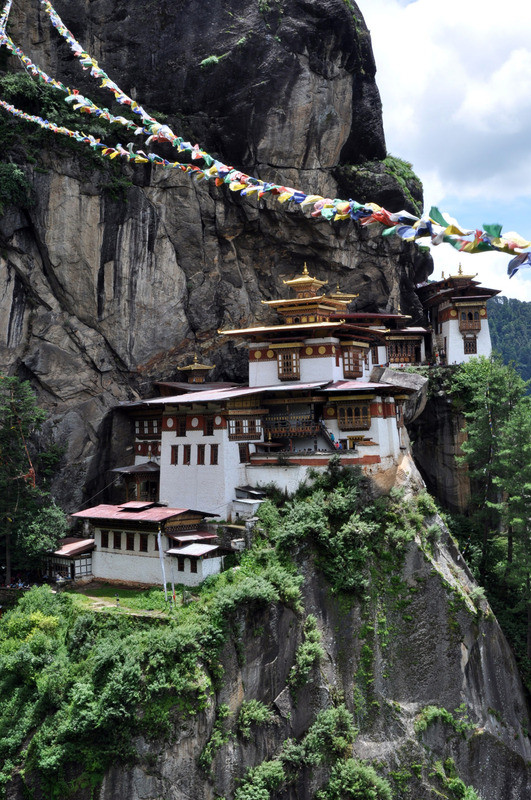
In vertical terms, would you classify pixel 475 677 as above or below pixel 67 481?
below

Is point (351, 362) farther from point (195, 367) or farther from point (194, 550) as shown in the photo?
point (194, 550)

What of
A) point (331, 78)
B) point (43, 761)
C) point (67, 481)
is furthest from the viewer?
point (331, 78)

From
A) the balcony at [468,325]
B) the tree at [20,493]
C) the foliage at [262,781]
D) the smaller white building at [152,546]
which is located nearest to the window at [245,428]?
the smaller white building at [152,546]

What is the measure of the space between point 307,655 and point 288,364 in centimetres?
1577

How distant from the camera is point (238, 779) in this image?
22906mm

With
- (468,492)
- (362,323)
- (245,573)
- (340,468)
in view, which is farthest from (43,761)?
(362,323)

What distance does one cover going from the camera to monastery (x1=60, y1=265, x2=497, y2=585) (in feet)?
94.8

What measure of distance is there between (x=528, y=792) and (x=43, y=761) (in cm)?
2042

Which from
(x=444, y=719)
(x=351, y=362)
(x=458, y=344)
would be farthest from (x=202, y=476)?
(x=458, y=344)

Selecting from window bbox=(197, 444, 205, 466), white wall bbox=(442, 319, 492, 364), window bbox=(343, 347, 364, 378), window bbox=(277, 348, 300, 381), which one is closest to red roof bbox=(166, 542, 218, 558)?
window bbox=(197, 444, 205, 466)

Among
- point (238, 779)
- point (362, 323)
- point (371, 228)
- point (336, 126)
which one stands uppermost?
point (336, 126)

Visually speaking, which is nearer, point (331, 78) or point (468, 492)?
point (468, 492)

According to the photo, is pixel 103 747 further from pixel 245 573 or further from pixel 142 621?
pixel 245 573

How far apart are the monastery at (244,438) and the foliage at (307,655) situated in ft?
14.2
